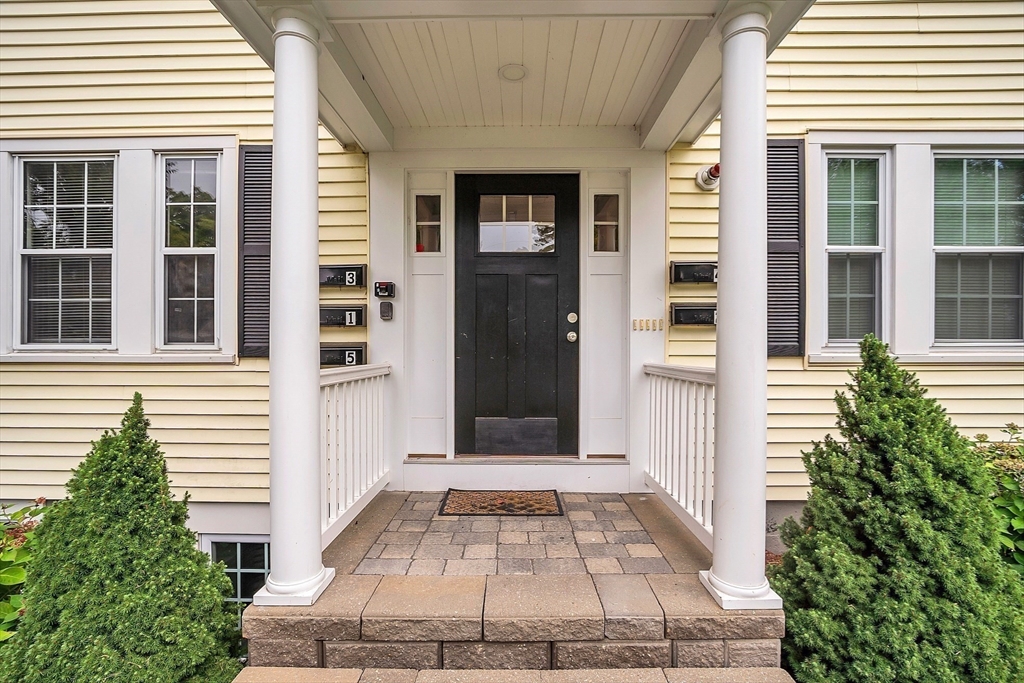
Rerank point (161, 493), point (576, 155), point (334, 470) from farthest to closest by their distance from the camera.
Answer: point (576, 155) → point (334, 470) → point (161, 493)

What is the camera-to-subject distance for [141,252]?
3.21 meters

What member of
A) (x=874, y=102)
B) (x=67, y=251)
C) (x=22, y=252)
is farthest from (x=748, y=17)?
(x=22, y=252)

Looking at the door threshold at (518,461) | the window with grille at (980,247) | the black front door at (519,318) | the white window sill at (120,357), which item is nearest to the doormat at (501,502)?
the door threshold at (518,461)

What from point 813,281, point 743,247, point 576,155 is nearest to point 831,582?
point 743,247

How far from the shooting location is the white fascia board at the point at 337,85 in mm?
1949

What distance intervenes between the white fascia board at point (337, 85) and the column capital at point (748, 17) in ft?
5.36

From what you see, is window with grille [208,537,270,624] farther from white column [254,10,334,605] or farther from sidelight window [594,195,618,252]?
sidelight window [594,195,618,252]

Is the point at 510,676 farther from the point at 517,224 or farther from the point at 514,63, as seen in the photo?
the point at 514,63

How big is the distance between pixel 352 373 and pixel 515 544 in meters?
1.22

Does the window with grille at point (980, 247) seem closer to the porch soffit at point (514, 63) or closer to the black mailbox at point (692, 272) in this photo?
the black mailbox at point (692, 272)

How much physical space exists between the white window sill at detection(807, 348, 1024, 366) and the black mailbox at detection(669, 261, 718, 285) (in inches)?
34.7

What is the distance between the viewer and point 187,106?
3242 millimetres

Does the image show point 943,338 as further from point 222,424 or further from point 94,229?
point 94,229

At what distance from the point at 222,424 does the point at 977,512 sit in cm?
406
